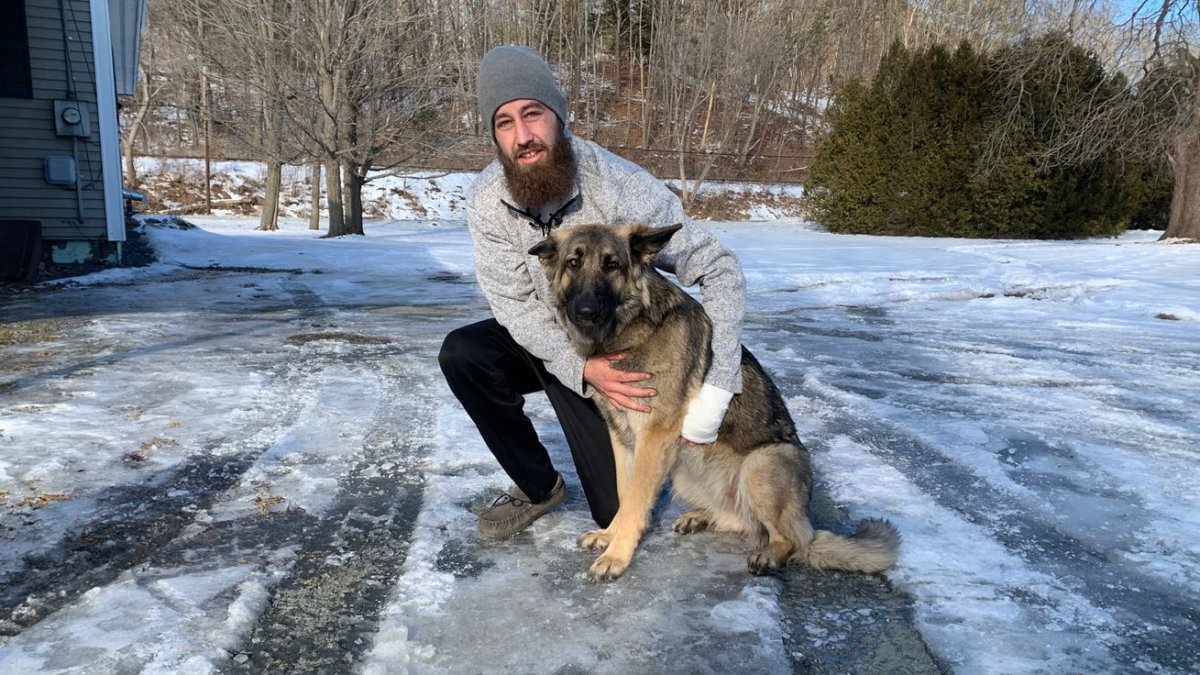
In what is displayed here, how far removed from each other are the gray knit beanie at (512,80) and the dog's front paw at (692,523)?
6.00ft

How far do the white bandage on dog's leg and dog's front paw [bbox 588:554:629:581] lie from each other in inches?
21.8

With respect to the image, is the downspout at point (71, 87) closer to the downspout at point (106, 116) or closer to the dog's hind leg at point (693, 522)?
the downspout at point (106, 116)

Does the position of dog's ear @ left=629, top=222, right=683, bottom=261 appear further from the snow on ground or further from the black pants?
the snow on ground

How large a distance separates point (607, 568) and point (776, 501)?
70 centimetres

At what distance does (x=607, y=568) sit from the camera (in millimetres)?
2773

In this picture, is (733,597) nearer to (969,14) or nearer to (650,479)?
(650,479)

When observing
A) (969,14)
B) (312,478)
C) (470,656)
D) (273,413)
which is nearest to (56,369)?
(273,413)

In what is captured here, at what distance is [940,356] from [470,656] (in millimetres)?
5751

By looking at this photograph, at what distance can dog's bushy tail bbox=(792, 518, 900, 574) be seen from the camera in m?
2.74

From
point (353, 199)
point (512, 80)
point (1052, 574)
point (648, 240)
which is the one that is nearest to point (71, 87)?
point (353, 199)

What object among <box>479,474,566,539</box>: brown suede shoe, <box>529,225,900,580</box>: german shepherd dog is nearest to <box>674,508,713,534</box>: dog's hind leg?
<box>529,225,900,580</box>: german shepherd dog

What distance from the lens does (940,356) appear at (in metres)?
6.69

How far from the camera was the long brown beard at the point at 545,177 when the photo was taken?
2.95m

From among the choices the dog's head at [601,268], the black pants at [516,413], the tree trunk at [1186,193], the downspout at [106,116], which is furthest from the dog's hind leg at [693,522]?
the tree trunk at [1186,193]
